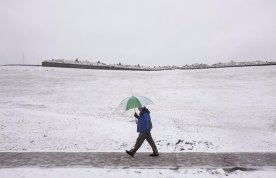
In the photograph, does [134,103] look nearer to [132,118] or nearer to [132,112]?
[132,118]

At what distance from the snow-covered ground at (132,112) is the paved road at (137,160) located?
956 millimetres

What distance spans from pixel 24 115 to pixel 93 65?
62.7 feet

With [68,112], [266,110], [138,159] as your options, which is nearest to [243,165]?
[138,159]

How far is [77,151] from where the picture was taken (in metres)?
10.2

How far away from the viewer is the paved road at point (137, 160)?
8352mm

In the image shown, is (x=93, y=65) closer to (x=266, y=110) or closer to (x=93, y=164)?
(x=266, y=110)

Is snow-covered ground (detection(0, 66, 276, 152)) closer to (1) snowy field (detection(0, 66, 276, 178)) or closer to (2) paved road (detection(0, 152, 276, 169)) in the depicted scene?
(1) snowy field (detection(0, 66, 276, 178))

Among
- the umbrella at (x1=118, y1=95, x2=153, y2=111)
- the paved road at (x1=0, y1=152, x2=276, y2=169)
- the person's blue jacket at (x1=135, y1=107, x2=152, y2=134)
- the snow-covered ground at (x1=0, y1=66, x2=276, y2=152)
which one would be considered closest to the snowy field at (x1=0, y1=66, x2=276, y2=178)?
the snow-covered ground at (x1=0, y1=66, x2=276, y2=152)

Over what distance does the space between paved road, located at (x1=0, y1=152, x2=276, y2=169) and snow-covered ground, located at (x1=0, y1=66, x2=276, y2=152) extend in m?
0.96

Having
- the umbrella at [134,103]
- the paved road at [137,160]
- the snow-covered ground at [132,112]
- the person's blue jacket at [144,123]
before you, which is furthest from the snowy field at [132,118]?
the umbrella at [134,103]

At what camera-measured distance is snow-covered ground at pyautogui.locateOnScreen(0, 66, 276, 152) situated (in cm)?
1113

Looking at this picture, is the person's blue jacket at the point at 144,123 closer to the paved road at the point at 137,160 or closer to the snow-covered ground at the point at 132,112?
the paved road at the point at 137,160

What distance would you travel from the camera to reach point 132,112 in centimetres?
1523

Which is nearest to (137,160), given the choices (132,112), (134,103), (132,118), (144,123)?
(144,123)
